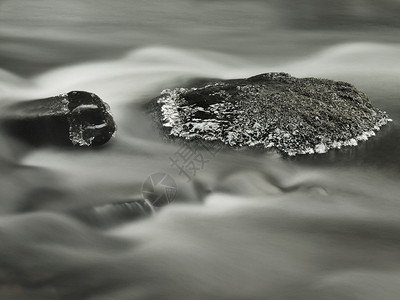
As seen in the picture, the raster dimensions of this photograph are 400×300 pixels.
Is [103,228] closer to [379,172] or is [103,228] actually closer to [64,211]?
[64,211]

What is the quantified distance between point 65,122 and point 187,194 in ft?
3.33

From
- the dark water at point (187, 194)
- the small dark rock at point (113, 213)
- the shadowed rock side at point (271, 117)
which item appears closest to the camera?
the dark water at point (187, 194)

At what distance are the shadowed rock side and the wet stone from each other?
0.50 meters

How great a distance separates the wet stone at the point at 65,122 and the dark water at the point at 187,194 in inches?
3.7

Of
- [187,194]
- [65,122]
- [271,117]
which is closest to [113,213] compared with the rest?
[187,194]

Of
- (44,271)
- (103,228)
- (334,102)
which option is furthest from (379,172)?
(44,271)

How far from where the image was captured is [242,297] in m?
3.13

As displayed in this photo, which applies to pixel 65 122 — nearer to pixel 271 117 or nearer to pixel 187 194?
pixel 187 194

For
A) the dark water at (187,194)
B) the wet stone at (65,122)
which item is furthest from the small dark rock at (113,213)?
the wet stone at (65,122)

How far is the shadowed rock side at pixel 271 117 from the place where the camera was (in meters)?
4.46

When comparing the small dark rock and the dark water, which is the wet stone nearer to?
the dark water

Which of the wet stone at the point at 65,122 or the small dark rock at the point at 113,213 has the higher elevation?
the wet stone at the point at 65,122

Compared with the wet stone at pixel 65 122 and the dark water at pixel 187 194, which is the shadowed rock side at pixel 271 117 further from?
the wet stone at pixel 65 122

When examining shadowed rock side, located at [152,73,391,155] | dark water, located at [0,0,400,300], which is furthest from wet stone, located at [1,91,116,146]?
shadowed rock side, located at [152,73,391,155]
